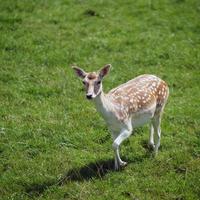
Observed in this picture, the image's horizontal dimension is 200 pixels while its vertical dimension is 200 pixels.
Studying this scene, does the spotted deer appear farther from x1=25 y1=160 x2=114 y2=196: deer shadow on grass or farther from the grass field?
the grass field

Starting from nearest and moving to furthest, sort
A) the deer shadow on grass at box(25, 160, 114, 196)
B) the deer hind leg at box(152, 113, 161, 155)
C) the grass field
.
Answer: the deer shadow on grass at box(25, 160, 114, 196) → the grass field → the deer hind leg at box(152, 113, 161, 155)

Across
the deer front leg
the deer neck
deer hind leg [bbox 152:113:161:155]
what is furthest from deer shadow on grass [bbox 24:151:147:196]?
the deer neck

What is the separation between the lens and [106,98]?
903 cm

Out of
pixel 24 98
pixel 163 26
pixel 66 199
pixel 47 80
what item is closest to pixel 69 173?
pixel 66 199

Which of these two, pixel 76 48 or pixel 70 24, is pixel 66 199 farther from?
pixel 70 24

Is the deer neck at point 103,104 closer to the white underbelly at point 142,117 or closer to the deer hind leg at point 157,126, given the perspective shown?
the white underbelly at point 142,117

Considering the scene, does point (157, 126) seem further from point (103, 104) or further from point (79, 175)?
point (79, 175)

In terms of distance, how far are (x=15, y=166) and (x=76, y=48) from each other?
5741 mm

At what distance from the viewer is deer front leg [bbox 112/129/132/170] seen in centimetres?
891

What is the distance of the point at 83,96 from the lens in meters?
12.1

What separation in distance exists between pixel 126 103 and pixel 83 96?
9.88 feet

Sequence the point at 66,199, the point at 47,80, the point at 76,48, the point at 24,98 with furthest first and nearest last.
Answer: the point at 76,48 < the point at 47,80 < the point at 24,98 < the point at 66,199

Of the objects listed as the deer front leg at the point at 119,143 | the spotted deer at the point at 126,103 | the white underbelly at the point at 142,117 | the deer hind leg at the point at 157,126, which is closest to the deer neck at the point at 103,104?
the spotted deer at the point at 126,103

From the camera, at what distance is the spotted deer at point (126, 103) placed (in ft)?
28.7
